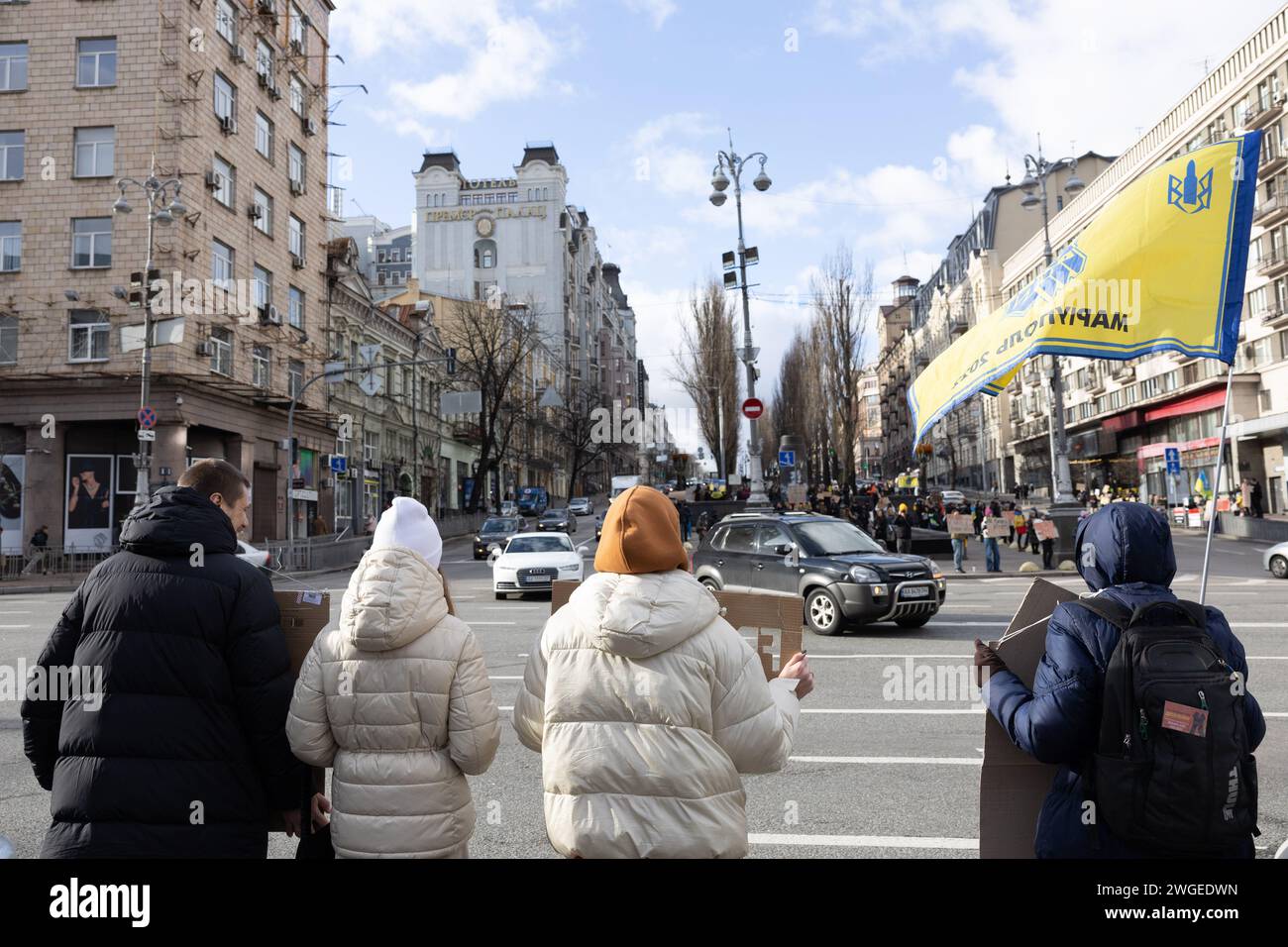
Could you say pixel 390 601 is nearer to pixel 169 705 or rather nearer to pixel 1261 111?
pixel 169 705

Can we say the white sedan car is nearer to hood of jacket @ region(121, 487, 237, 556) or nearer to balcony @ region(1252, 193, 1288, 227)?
hood of jacket @ region(121, 487, 237, 556)

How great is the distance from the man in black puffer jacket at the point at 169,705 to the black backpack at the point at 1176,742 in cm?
241

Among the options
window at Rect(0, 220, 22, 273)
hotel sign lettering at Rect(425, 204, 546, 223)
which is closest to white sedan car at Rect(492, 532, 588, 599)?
window at Rect(0, 220, 22, 273)

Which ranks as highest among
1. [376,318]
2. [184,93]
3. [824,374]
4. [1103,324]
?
[184,93]

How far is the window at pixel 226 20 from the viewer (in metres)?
Answer: 33.0

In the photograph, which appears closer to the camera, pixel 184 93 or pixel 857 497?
pixel 184 93

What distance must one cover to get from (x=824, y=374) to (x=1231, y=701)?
4658cm

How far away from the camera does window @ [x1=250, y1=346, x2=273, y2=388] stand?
34781 mm

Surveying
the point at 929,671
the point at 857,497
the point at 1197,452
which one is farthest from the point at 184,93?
the point at 1197,452

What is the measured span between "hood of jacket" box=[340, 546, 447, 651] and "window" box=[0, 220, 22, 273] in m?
35.0

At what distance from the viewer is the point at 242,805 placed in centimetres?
272

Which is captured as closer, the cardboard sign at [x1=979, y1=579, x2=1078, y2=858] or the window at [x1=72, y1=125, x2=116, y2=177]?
the cardboard sign at [x1=979, y1=579, x2=1078, y2=858]

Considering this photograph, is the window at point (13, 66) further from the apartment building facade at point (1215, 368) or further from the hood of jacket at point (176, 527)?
the apartment building facade at point (1215, 368)
